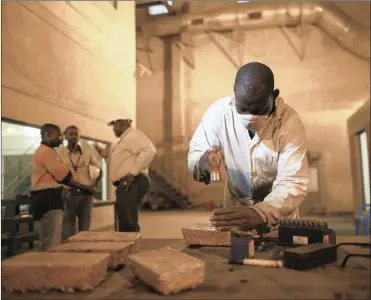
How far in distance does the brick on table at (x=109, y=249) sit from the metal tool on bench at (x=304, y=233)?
1.90ft

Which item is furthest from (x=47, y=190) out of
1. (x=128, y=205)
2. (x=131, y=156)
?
(x=131, y=156)

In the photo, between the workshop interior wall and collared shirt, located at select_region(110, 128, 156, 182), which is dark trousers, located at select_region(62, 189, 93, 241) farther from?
the workshop interior wall

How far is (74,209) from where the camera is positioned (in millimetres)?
3646

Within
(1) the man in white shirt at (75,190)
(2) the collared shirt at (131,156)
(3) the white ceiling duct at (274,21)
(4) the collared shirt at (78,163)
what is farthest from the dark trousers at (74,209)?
(3) the white ceiling duct at (274,21)

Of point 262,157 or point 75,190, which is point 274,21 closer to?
point 75,190

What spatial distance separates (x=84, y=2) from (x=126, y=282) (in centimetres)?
558

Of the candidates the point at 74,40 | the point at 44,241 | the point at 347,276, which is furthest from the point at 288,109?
the point at 74,40

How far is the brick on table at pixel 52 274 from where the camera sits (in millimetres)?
949

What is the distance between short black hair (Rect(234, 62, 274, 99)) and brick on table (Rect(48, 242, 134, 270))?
75cm

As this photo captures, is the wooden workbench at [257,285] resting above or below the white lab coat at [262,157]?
below

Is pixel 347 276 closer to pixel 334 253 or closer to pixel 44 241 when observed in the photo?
pixel 334 253

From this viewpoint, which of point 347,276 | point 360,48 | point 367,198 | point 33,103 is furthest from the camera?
point 360,48

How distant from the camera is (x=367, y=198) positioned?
659 cm

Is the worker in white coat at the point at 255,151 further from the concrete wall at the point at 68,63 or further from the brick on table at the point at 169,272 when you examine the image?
the concrete wall at the point at 68,63
